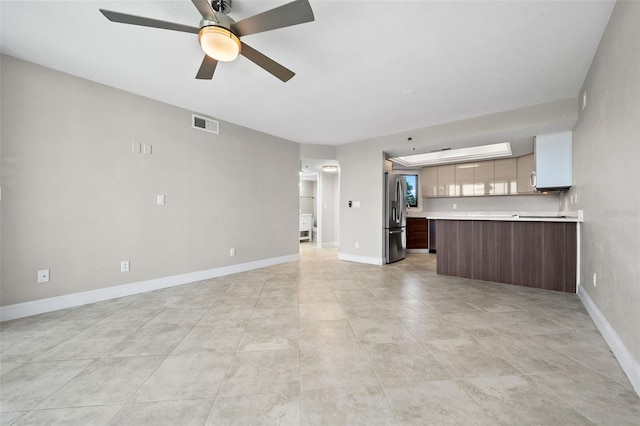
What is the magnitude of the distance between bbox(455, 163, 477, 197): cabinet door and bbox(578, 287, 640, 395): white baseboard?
386 cm

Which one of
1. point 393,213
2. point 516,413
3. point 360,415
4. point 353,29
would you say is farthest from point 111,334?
point 393,213

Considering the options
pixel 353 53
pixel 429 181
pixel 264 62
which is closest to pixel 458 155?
pixel 429 181

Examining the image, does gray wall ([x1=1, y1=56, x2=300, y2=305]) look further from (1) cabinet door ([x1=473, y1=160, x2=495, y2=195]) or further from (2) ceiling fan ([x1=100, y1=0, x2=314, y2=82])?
(1) cabinet door ([x1=473, y1=160, x2=495, y2=195])

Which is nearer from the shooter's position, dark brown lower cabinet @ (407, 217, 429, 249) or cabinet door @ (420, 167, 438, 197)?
cabinet door @ (420, 167, 438, 197)

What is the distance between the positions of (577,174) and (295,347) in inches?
162

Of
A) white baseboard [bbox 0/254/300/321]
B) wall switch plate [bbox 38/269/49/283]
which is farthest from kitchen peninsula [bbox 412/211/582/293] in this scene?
wall switch plate [bbox 38/269/49/283]

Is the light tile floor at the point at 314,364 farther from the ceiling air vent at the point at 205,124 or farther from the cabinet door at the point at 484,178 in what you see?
the cabinet door at the point at 484,178

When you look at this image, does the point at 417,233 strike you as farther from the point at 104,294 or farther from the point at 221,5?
the point at 104,294

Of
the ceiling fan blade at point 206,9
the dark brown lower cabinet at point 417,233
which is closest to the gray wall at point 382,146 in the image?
the dark brown lower cabinet at point 417,233

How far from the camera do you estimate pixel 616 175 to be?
1.85 m

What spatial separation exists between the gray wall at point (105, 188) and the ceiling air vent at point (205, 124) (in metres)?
0.07

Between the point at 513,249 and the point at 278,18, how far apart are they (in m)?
4.13

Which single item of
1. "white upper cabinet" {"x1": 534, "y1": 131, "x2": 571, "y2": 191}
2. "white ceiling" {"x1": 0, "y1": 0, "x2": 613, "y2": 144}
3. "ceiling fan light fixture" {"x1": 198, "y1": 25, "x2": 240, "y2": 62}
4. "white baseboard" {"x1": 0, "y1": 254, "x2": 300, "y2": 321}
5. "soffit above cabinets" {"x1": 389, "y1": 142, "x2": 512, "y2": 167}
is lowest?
"white baseboard" {"x1": 0, "y1": 254, "x2": 300, "y2": 321}

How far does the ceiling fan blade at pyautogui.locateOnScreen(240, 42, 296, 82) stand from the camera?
2002 millimetres
